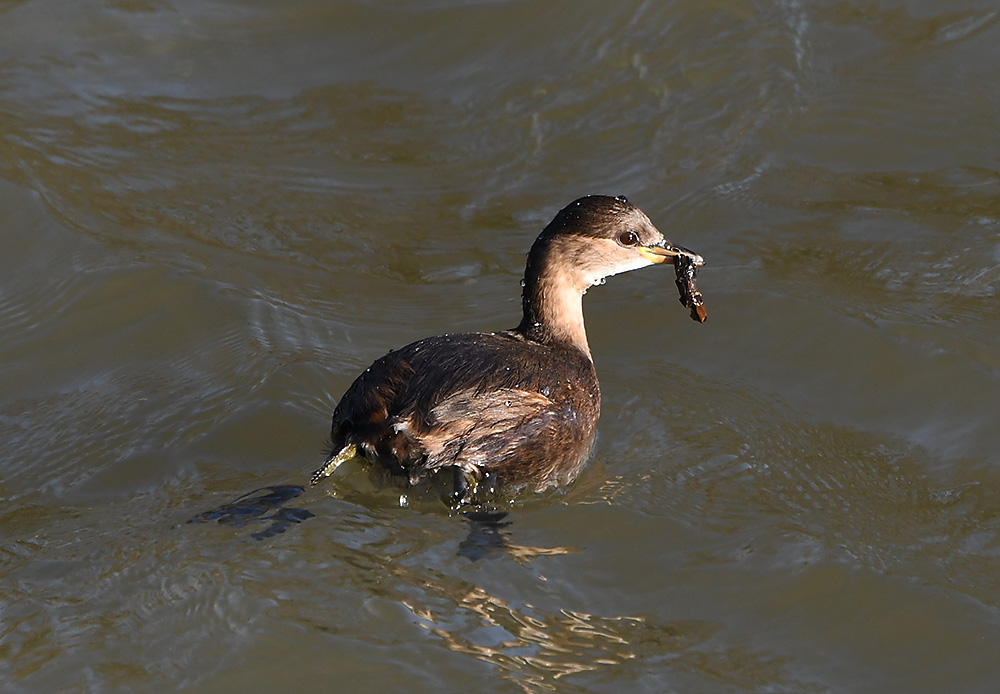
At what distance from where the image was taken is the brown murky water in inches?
201

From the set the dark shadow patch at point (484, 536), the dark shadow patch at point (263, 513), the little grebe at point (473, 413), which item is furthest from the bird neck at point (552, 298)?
the dark shadow patch at point (263, 513)

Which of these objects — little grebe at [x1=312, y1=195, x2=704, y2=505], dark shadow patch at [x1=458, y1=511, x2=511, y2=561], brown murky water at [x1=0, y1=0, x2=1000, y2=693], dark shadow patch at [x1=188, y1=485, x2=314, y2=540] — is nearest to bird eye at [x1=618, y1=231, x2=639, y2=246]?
little grebe at [x1=312, y1=195, x2=704, y2=505]

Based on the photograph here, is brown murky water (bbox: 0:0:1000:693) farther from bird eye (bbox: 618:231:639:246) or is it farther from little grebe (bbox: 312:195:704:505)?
bird eye (bbox: 618:231:639:246)

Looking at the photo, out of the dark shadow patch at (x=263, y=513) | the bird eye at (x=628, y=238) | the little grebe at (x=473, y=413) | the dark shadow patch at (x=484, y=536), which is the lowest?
the dark shadow patch at (x=484, y=536)

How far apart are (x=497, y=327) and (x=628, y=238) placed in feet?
4.27

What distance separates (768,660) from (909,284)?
10.4ft

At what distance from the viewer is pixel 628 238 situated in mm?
6777

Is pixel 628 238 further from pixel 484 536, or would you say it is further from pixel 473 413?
pixel 484 536

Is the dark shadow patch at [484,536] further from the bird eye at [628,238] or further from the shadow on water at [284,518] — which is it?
the bird eye at [628,238]

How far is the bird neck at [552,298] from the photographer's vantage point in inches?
269

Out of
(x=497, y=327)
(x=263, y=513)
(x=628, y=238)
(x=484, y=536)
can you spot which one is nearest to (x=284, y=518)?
(x=263, y=513)

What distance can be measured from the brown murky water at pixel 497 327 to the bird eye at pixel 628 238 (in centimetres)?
81

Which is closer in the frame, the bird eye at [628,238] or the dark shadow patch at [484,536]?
the dark shadow patch at [484,536]

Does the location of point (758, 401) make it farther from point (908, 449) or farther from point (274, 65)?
point (274, 65)
